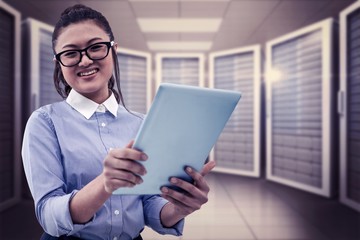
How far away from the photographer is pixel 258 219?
11.6ft

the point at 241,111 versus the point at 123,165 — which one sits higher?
the point at 241,111

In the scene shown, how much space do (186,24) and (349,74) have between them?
268 cm

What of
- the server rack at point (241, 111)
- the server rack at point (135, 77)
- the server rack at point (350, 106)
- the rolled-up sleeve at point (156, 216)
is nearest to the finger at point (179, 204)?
the rolled-up sleeve at point (156, 216)

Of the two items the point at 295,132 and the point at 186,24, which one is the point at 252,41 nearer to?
the point at 186,24

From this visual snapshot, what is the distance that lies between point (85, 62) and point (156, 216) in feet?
1.73

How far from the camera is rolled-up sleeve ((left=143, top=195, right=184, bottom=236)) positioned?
1036 mm

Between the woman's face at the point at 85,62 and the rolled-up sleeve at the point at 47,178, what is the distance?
156 millimetres

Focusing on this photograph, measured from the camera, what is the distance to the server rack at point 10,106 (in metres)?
3.58

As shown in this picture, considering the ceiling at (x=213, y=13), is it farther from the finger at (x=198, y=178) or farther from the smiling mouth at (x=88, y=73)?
the finger at (x=198, y=178)

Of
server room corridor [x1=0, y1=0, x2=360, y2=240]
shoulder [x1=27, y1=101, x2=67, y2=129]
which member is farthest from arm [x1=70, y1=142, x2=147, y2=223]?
server room corridor [x1=0, y1=0, x2=360, y2=240]

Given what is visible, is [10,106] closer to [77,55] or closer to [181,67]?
[77,55]

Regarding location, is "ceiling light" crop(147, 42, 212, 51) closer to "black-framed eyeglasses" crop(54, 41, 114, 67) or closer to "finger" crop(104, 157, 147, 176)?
"black-framed eyeglasses" crop(54, 41, 114, 67)

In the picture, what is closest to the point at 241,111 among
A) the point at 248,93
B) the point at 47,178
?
the point at 248,93

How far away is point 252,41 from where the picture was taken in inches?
254
